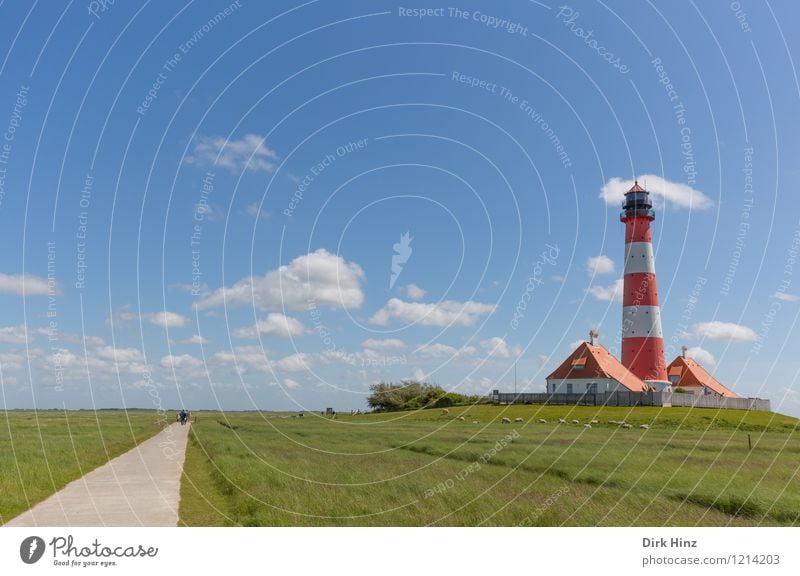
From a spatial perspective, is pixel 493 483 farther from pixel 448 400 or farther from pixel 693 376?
pixel 693 376

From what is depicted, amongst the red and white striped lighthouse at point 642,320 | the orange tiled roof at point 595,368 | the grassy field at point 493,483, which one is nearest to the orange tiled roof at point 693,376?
the orange tiled roof at point 595,368

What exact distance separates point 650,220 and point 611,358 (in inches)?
686

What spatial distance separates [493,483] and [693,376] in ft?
255

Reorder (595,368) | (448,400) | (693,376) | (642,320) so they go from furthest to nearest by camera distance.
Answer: (448,400) < (693,376) < (595,368) < (642,320)

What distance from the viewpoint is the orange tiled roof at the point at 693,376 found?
8931 centimetres

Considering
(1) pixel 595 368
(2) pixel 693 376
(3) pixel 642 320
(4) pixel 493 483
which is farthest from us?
(2) pixel 693 376

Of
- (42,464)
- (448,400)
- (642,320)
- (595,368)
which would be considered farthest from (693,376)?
(42,464)

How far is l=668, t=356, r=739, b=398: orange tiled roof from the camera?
293 feet

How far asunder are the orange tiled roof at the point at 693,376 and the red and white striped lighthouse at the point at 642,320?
63.5 ft

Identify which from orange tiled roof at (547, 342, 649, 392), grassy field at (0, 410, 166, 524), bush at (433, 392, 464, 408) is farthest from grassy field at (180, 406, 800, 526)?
bush at (433, 392, 464, 408)

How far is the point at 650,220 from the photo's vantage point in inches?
3000

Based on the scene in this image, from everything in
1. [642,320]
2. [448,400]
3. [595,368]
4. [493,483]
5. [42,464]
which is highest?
[642,320]

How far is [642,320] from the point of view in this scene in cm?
7175
